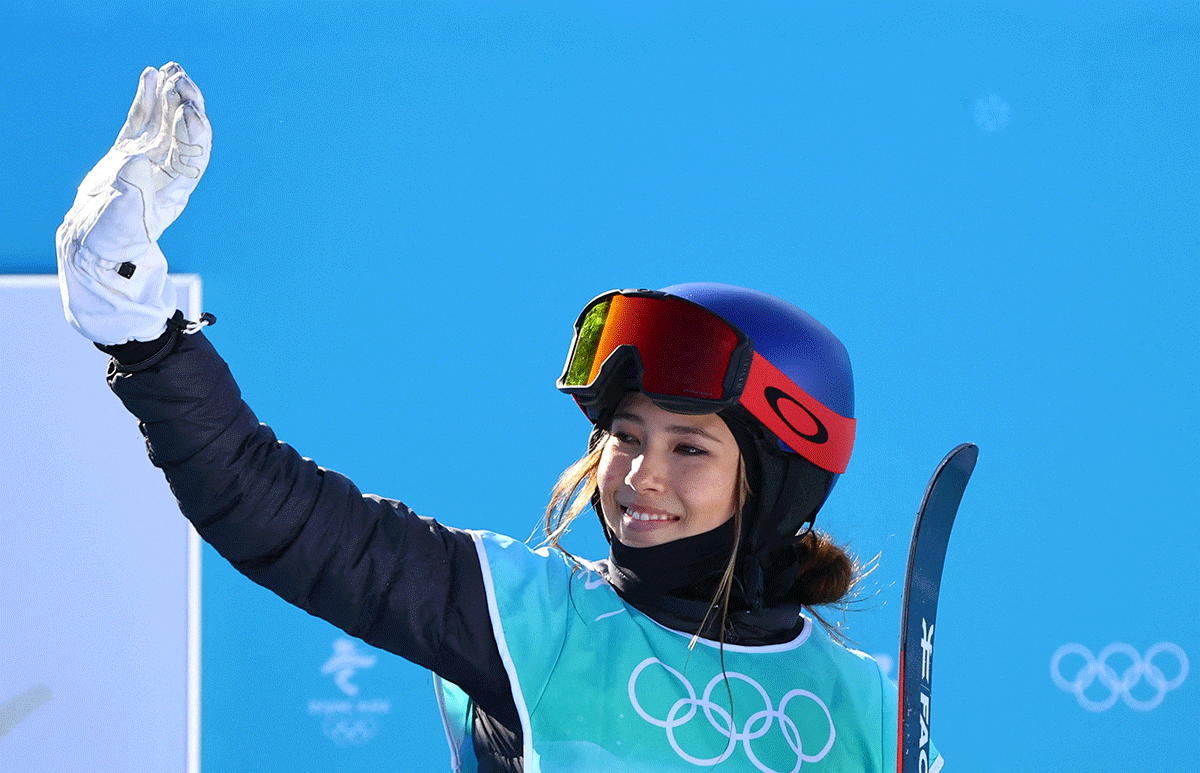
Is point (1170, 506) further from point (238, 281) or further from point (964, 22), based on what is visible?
point (238, 281)

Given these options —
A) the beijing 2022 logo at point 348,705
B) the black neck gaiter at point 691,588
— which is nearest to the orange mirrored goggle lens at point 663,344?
the black neck gaiter at point 691,588

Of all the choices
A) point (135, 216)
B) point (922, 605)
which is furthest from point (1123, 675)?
point (135, 216)

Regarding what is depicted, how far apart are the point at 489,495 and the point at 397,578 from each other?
5.06 feet

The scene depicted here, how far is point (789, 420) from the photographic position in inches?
59.0

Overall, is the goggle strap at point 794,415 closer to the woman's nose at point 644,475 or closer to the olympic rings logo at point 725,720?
the woman's nose at point 644,475

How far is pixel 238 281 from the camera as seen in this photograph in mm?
2705

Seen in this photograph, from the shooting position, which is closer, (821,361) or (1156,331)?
(821,361)

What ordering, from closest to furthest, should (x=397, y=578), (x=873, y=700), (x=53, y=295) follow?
(x=397, y=578), (x=873, y=700), (x=53, y=295)

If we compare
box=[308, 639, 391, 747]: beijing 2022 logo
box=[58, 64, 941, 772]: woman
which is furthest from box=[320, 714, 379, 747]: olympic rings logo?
box=[58, 64, 941, 772]: woman

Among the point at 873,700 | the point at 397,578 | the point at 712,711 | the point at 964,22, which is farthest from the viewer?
the point at 964,22

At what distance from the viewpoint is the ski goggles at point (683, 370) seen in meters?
1.42

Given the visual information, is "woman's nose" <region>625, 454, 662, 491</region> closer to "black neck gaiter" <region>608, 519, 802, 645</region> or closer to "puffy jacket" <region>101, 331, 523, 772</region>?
"black neck gaiter" <region>608, 519, 802, 645</region>

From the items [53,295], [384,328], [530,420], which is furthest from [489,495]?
[53,295]

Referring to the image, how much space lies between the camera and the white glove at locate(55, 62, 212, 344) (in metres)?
1.04
